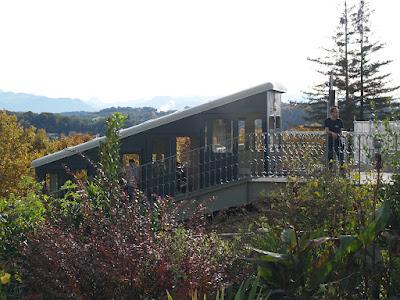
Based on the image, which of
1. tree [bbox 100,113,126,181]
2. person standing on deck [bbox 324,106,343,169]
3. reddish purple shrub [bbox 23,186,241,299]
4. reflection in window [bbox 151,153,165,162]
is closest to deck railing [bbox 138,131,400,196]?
person standing on deck [bbox 324,106,343,169]

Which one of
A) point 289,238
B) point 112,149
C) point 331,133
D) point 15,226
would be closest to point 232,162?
point 331,133

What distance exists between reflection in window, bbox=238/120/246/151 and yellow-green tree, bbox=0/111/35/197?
22988 millimetres

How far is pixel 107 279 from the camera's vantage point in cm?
534

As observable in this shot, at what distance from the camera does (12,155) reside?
44.2 meters

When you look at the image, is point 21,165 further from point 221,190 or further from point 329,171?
point 329,171

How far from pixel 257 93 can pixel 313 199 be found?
9521 mm

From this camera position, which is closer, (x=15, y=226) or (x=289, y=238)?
(x=289, y=238)

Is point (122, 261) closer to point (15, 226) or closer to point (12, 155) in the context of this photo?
point (15, 226)

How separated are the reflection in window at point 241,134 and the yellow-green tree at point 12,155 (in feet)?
75.4

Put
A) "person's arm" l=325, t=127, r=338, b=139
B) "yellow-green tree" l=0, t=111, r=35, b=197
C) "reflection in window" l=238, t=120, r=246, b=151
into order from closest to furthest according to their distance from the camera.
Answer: "person's arm" l=325, t=127, r=338, b=139 < "reflection in window" l=238, t=120, r=246, b=151 < "yellow-green tree" l=0, t=111, r=35, b=197

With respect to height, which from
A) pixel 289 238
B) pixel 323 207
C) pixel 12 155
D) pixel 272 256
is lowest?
pixel 12 155

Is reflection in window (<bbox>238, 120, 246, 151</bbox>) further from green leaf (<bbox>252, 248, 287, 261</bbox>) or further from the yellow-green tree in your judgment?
the yellow-green tree

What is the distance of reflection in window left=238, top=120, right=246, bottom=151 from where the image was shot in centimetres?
1546

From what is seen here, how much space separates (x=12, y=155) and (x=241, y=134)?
30461mm
